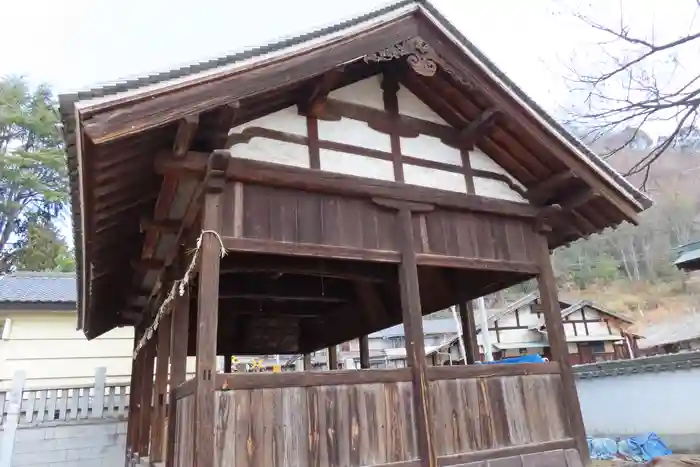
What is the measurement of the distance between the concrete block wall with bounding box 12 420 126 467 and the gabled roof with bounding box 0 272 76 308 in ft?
14.9

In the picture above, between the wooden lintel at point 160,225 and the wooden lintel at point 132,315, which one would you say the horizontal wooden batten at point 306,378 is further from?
the wooden lintel at point 132,315

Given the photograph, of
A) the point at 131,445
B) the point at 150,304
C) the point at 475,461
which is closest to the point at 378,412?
the point at 475,461

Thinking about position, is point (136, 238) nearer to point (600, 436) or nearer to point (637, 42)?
point (637, 42)

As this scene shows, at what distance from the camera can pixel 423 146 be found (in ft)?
19.9

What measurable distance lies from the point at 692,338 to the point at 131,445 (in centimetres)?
2825

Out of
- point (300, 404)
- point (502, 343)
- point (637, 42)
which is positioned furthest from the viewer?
point (502, 343)

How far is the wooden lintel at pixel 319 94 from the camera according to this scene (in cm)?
510

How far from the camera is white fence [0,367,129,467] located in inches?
413

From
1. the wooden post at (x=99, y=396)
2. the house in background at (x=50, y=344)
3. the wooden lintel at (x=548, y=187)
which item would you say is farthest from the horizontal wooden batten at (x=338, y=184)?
the house in background at (x=50, y=344)

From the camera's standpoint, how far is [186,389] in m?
4.42

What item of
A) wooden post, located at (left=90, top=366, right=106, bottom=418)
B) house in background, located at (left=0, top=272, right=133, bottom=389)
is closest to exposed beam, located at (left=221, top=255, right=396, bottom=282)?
wooden post, located at (left=90, top=366, right=106, bottom=418)

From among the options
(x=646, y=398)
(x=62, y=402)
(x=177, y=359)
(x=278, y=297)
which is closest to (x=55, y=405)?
(x=62, y=402)

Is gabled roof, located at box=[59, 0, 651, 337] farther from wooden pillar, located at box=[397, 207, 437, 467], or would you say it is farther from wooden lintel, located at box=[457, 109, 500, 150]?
wooden pillar, located at box=[397, 207, 437, 467]

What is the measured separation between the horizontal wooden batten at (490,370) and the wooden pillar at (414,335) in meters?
0.17
